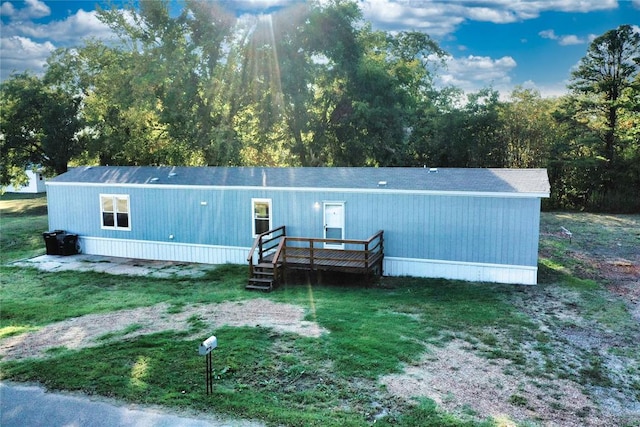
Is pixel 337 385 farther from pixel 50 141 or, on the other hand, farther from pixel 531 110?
pixel 50 141

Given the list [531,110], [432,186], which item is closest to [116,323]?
[432,186]

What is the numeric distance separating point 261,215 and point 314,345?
7409 millimetres

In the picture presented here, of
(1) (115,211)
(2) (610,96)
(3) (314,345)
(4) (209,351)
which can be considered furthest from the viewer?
(2) (610,96)

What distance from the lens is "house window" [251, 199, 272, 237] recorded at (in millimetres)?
14812

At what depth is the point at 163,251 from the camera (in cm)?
1628

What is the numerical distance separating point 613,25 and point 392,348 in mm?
25968

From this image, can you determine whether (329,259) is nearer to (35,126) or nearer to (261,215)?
(261,215)

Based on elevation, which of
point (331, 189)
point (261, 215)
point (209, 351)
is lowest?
point (209, 351)

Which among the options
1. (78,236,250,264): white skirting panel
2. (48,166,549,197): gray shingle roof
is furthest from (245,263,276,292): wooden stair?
(48,166,549,197): gray shingle roof

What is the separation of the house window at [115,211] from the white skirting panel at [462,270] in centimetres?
932

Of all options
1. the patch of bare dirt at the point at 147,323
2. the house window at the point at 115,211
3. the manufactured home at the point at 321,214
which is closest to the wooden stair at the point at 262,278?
the manufactured home at the point at 321,214

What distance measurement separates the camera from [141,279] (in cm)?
1375

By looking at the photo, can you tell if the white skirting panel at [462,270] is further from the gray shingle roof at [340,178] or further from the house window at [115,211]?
the house window at [115,211]

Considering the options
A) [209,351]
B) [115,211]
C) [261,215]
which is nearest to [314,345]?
[209,351]
